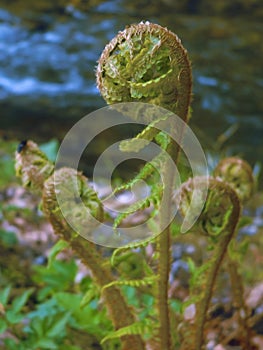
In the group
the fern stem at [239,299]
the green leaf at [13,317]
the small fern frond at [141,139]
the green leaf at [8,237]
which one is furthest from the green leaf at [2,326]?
the green leaf at [8,237]

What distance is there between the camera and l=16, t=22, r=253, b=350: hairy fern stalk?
1090 mm

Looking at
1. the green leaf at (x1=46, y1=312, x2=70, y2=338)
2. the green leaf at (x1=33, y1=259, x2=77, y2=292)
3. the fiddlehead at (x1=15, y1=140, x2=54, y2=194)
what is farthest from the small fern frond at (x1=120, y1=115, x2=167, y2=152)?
Result: the green leaf at (x1=33, y1=259, x2=77, y2=292)

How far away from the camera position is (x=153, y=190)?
4.00 ft

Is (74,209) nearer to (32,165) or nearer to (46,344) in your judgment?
(32,165)

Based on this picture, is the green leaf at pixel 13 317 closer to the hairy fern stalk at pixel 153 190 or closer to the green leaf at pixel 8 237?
the hairy fern stalk at pixel 153 190

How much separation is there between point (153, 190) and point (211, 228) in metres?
0.21

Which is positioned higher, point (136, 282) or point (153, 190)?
point (153, 190)

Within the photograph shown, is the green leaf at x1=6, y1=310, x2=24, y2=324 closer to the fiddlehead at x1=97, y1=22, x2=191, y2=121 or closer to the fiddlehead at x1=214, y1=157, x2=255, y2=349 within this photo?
the fiddlehead at x1=214, y1=157, x2=255, y2=349

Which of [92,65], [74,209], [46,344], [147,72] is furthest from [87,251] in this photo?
[92,65]

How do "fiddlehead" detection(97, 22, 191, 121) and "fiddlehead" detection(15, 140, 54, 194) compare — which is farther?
"fiddlehead" detection(15, 140, 54, 194)

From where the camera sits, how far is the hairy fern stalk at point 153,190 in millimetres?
1090

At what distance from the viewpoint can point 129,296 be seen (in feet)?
5.79

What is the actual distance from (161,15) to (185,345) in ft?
17.7

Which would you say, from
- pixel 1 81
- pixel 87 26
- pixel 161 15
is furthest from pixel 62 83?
pixel 161 15
